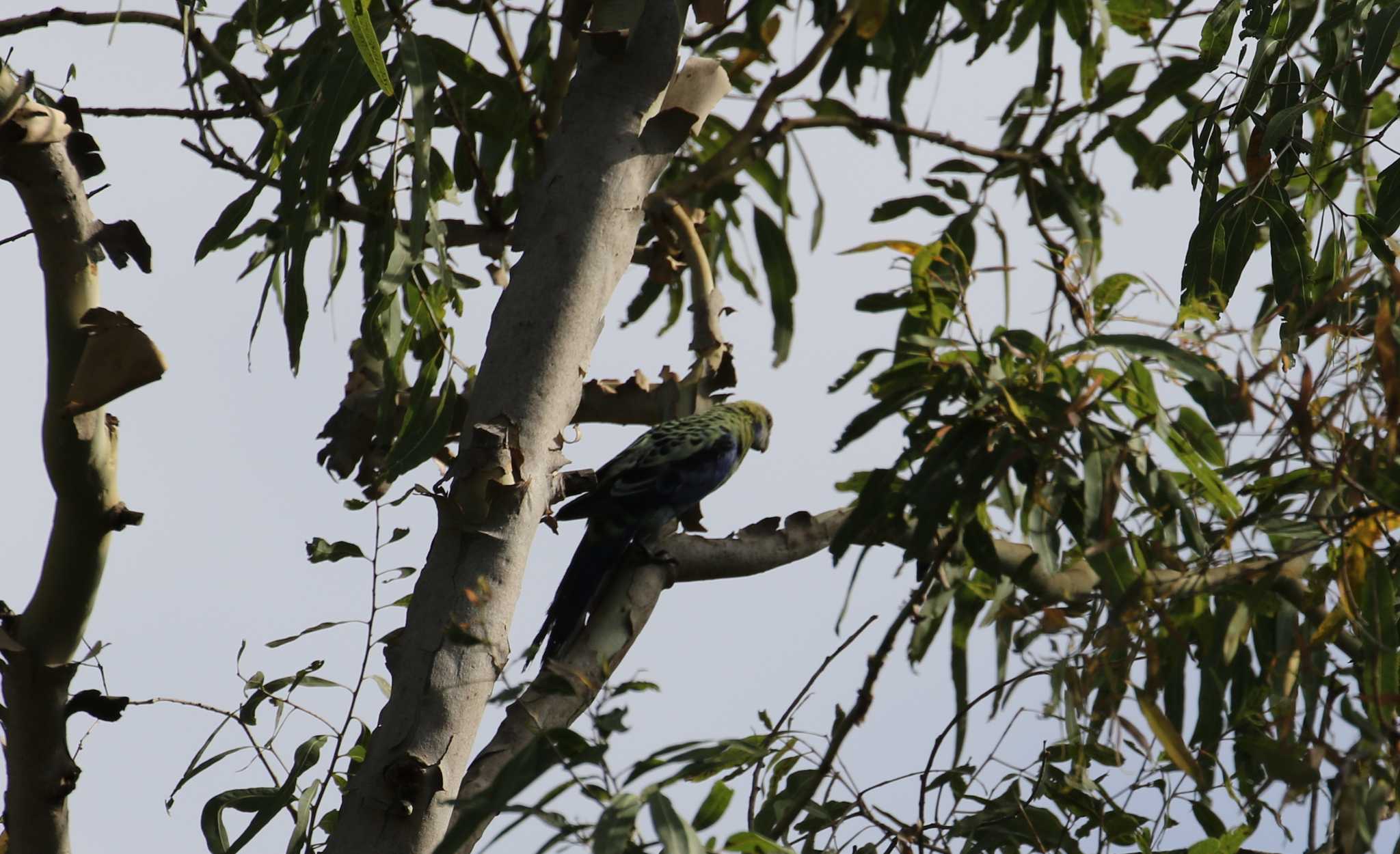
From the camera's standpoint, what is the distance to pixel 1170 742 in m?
1.09

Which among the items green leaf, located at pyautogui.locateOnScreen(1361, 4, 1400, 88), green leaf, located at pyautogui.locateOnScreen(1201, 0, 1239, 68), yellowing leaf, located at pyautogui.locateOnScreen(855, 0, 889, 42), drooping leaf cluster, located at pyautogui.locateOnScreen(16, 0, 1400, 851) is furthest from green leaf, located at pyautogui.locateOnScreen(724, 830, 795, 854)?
yellowing leaf, located at pyautogui.locateOnScreen(855, 0, 889, 42)

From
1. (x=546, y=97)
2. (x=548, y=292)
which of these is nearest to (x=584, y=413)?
(x=548, y=292)

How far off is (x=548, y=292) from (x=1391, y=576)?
1061 millimetres

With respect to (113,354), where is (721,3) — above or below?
above

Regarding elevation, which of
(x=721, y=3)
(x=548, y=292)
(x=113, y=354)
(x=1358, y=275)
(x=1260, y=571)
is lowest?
(x=1260, y=571)

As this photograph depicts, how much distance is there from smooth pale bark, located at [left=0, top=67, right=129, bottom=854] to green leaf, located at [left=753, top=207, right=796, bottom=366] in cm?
124

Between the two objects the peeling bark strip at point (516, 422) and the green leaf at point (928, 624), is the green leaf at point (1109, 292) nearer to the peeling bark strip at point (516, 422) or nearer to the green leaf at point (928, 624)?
the green leaf at point (928, 624)

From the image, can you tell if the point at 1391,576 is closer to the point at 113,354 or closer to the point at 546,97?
the point at 113,354

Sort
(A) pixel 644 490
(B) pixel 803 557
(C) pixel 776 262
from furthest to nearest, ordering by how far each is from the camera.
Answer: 1. (C) pixel 776 262
2. (A) pixel 644 490
3. (B) pixel 803 557

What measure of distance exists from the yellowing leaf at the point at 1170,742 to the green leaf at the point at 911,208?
1539 mm

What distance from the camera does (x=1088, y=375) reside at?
1.28 m

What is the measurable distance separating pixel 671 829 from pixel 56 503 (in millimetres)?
866

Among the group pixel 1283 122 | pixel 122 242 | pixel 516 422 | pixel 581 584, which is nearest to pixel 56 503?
pixel 122 242

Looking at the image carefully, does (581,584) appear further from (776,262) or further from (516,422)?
(776,262)
